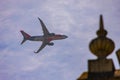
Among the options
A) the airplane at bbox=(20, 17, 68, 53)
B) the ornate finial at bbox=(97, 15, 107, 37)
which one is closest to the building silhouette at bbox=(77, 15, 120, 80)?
the ornate finial at bbox=(97, 15, 107, 37)

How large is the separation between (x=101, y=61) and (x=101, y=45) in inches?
15.7

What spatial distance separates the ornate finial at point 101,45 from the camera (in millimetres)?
8961

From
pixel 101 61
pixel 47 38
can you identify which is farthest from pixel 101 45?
pixel 47 38

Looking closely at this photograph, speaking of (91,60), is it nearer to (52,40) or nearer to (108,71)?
(108,71)

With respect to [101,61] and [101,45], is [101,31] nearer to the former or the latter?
[101,45]

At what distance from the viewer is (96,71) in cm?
873

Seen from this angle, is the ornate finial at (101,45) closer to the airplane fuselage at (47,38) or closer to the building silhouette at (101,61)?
the building silhouette at (101,61)

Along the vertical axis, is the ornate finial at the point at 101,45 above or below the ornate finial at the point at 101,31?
below

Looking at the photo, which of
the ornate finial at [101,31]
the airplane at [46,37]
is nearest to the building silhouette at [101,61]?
the ornate finial at [101,31]

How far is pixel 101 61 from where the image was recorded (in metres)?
8.81

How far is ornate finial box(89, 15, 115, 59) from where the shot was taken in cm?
896

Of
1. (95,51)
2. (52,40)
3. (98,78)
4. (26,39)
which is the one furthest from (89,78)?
(26,39)

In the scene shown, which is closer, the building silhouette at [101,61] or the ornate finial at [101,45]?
the building silhouette at [101,61]

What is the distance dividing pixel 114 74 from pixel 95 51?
903mm
